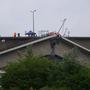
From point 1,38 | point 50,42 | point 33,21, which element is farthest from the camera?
point 33,21

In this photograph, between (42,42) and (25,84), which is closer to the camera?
(25,84)

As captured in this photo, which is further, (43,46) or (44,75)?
(43,46)

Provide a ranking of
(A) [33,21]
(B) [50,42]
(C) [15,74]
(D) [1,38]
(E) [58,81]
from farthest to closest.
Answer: (A) [33,21]
(D) [1,38]
(B) [50,42]
(C) [15,74]
(E) [58,81]

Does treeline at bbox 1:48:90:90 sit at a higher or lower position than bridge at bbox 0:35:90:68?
higher

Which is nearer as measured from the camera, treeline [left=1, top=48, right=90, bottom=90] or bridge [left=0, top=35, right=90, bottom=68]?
treeline [left=1, top=48, right=90, bottom=90]

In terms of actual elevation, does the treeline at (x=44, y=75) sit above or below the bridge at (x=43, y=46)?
above

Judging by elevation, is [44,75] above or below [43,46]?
above

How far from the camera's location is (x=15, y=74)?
2594 cm

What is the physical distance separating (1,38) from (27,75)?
25379mm

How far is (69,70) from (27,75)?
2.38m

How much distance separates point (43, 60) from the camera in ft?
87.9

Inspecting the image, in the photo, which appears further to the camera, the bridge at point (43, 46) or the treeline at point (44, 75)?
the bridge at point (43, 46)

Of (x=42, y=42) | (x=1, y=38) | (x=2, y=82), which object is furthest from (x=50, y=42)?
(x=2, y=82)

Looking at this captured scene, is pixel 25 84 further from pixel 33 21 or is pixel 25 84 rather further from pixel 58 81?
pixel 33 21
